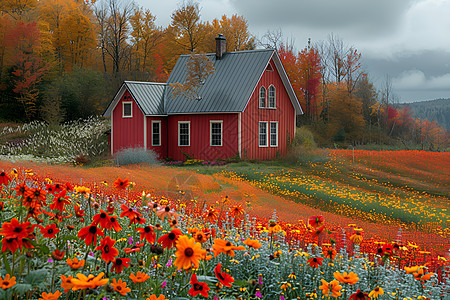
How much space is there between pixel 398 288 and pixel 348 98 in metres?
40.3

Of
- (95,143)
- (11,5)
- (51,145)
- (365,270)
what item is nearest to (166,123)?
(95,143)

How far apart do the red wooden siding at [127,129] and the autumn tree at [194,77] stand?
91.9 inches

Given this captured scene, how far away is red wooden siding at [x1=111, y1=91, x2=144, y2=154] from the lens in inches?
982

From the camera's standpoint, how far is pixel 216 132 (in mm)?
24016

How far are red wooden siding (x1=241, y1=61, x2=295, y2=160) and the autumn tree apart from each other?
2988mm

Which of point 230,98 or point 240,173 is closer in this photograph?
point 240,173

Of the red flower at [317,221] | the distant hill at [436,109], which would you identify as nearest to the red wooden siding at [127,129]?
the red flower at [317,221]

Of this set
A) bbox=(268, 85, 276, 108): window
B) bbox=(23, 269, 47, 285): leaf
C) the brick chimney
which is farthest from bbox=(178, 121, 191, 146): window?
bbox=(23, 269, 47, 285): leaf

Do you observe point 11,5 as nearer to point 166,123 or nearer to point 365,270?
point 166,123

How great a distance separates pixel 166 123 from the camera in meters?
25.7

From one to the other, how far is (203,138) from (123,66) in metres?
22.1

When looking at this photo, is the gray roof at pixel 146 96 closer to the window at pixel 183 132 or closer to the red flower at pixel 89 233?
the window at pixel 183 132

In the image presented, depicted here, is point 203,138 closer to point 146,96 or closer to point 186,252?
point 146,96

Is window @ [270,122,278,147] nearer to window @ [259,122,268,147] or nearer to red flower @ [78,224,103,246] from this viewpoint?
window @ [259,122,268,147]
